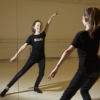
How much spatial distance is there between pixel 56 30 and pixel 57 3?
3.37 feet

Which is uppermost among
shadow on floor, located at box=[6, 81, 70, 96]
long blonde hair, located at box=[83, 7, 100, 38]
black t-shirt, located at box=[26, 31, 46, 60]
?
long blonde hair, located at box=[83, 7, 100, 38]

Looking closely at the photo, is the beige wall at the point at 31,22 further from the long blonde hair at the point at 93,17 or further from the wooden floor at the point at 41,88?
the long blonde hair at the point at 93,17

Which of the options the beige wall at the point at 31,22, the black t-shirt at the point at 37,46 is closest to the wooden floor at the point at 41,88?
the black t-shirt at the point at 37,46

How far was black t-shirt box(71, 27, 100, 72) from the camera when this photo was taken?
2.03m

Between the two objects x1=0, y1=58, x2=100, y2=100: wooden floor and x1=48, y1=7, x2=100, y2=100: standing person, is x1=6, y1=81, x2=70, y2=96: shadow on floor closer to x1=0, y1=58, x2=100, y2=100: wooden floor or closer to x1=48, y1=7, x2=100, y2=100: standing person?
x1=0, y1=58, x2=100, y2=100: wooden floor

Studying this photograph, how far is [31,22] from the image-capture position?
7707mm

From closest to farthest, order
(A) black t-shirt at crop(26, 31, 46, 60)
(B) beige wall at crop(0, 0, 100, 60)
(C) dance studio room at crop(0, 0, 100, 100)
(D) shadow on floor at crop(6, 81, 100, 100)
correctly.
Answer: (A) black t-shirt at crop(26, 31, 46, 60), (D) shadow on floor at crop(6, 81, 100, 100), (C) dance studio room at crop(0, 0, 100, 100), (B) beige wall at crop(0, 0, 100, 60)

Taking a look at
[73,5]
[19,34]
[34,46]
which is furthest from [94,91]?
[73,5]

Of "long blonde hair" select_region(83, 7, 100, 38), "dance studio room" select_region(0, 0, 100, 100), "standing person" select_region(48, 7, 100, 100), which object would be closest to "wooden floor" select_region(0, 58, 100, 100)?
"dance studio room" select_region(0, 0, 100, 100)

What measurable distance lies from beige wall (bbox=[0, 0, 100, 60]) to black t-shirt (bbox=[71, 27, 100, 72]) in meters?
5.65

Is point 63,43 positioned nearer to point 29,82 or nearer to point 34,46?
point 29,82

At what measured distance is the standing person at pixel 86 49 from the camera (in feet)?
6.56

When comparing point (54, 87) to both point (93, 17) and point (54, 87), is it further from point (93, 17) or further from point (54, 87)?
point (93, 17)

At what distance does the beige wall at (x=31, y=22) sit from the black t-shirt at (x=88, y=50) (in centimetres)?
565
